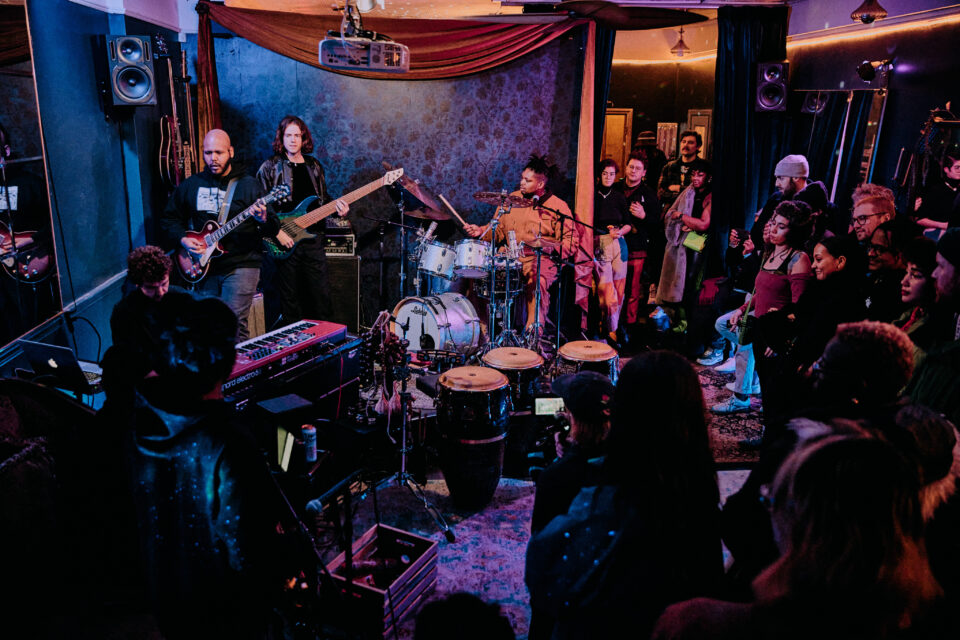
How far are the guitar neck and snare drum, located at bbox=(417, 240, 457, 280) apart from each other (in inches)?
35.4

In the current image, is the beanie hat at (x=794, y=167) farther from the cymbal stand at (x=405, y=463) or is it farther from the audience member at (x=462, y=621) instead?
the audience member at (x=462, y=621)

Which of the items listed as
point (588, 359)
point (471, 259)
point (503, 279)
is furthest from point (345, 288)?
point (588, 359)

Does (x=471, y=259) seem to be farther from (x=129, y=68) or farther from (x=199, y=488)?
(x=199, y=488)

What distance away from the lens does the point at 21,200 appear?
4.31 meters

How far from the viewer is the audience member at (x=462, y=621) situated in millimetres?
3154

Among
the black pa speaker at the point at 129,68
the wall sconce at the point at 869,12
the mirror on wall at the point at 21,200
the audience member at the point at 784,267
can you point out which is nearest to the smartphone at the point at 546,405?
the audience member at the point at 784,267

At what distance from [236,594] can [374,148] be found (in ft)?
19.2

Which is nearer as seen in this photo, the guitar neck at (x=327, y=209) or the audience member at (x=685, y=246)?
the guitar neck at (x=327, y=209)

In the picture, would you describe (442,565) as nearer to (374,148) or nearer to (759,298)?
(759,298)

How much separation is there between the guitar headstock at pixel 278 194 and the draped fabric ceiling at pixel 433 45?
1.40 meters

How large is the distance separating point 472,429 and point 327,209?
329 cm

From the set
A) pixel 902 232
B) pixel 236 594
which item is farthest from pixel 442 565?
pixel 902 232

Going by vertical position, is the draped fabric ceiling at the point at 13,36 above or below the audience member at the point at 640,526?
above

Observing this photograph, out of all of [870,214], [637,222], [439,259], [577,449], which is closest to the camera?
[577,449]
